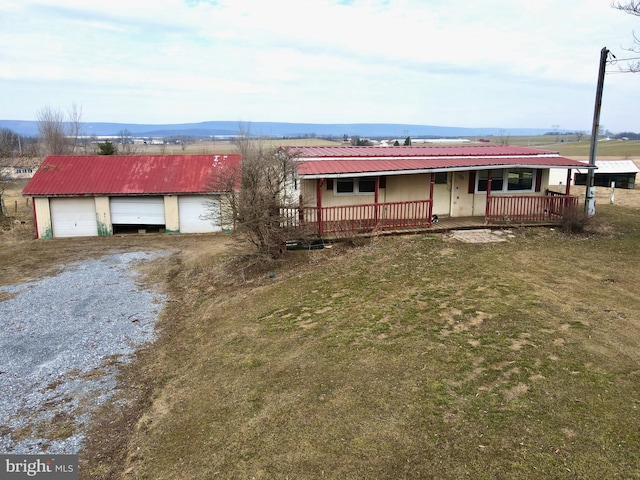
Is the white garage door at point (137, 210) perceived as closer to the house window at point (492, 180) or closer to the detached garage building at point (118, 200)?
the detached garage building at point (118, 200)

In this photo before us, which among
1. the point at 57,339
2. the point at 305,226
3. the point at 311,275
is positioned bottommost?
the point at 57,339

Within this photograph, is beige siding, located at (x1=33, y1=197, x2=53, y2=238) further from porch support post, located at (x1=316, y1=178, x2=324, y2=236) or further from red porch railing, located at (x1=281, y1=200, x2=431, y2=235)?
porch support post, located at (x1=316, y1=178, x2=324, y2=236)

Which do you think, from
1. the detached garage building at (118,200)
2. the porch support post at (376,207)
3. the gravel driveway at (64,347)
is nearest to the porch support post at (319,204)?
the porch support post at (376,207)

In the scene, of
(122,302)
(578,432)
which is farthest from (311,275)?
(578,432)

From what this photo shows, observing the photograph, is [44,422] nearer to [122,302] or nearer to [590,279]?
[122,302]

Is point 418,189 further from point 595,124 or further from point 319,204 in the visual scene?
point 595,124

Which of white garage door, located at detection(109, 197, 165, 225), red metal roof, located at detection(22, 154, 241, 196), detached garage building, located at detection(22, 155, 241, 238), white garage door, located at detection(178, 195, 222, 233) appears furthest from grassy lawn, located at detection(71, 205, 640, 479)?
red metal roof, located at detection(22, 154, 241, 196)
